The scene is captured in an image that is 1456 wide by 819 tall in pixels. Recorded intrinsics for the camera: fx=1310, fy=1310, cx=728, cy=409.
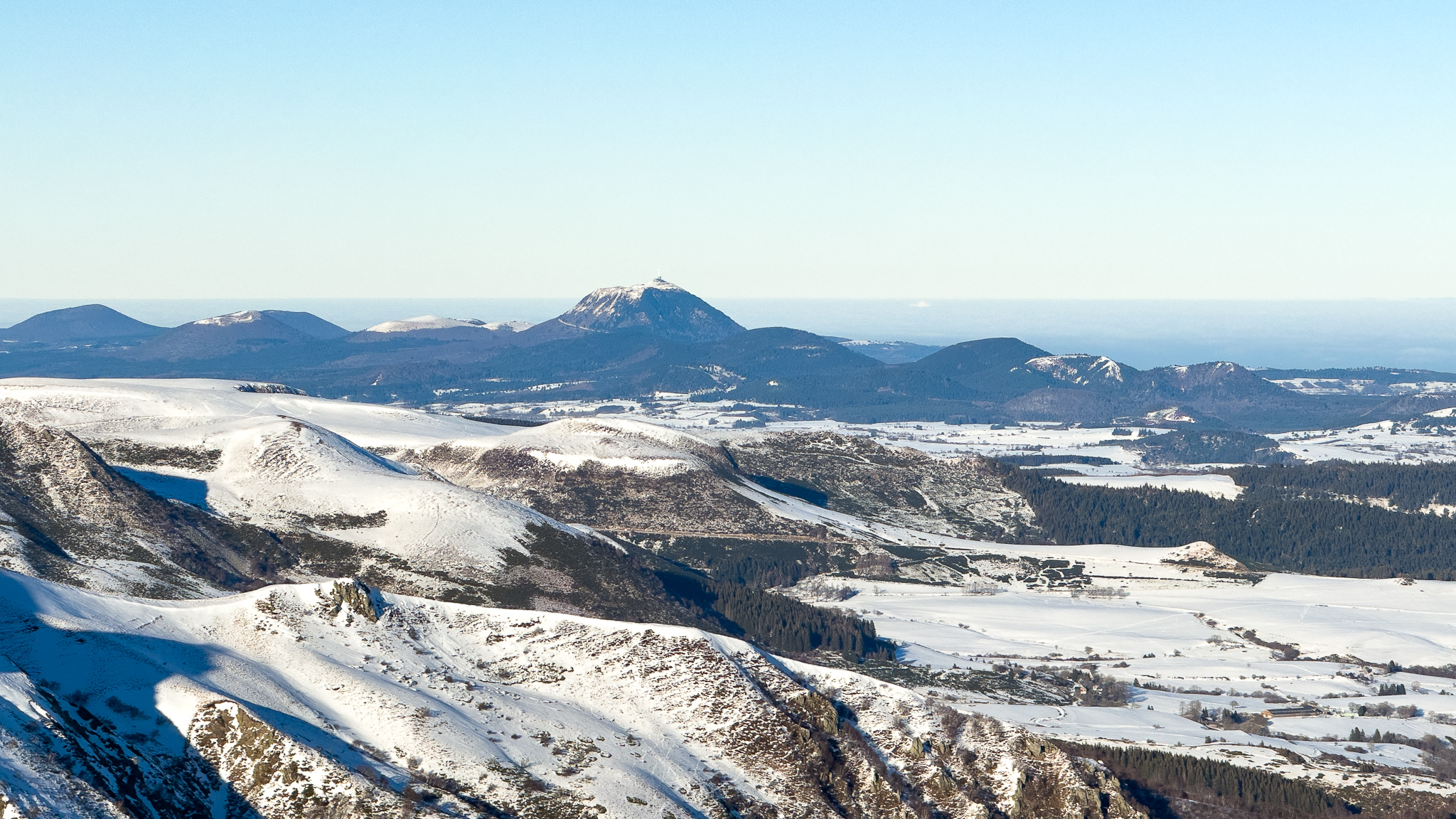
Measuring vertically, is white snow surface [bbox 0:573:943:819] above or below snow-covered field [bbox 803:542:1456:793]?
above

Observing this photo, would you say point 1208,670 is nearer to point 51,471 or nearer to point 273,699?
point 273,699

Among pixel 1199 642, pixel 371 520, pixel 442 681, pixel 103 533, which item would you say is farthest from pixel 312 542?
pixel 1199 642

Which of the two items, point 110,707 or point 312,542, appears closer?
point 110,707

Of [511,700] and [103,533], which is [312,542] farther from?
[511,700]

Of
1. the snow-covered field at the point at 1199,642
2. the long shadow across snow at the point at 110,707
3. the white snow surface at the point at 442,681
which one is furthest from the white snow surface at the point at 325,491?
the long shadow across snow at the point at 110,707

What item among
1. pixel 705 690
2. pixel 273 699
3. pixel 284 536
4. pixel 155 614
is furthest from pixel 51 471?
pixel 705 690

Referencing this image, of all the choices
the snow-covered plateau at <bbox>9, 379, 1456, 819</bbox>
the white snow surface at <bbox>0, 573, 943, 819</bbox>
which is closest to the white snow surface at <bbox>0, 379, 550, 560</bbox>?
the snow-covered plateau at <bbox>9, 379, 1456, 819</bbox>

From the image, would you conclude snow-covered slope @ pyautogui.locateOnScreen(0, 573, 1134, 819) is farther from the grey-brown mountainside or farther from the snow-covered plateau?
the grey-brown mountainside

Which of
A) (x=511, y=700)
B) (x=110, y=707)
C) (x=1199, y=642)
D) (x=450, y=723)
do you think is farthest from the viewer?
(x=1199, y=642)
